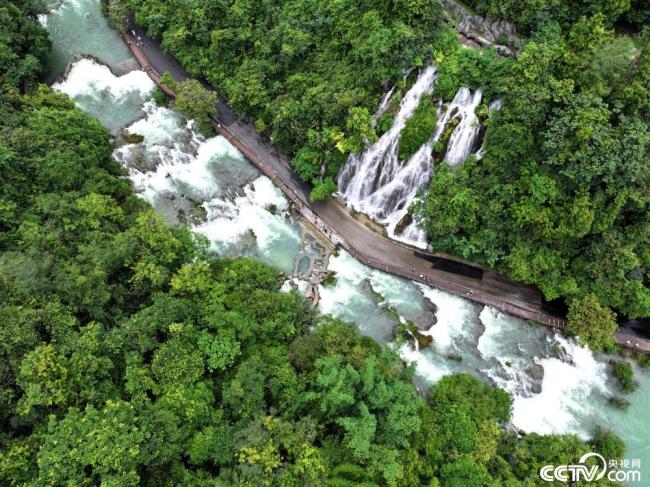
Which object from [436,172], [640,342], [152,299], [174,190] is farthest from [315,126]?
[640,342]

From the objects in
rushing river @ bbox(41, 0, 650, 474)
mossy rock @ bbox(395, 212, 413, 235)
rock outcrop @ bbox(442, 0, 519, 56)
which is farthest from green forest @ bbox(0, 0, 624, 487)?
rock outcrop @ bbox(442, 0, 519, 56)

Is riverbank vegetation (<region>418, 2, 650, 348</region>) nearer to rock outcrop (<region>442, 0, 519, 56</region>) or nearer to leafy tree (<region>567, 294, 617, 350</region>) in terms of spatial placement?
leafy tree (<region>567, 294, 617, 350</region>)

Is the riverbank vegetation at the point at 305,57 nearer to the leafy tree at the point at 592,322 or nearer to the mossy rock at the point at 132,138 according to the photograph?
the mossy rock at the point at 132,138

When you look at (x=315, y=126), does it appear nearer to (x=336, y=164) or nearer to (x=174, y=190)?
(x=336, y=164)

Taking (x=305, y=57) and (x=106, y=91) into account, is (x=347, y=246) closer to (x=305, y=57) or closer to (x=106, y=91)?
(x=305, y=57)

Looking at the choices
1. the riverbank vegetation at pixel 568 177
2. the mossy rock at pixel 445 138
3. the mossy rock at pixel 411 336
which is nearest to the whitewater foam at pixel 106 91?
the mossy rock at pixel 445 138

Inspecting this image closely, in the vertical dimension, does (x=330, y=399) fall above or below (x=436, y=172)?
below

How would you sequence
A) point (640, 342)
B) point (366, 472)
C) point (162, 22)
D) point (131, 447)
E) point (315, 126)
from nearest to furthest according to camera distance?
point (131, 447)
point (366, 472)
point (640, 342)
point (315, 126)
point (162, 22)
